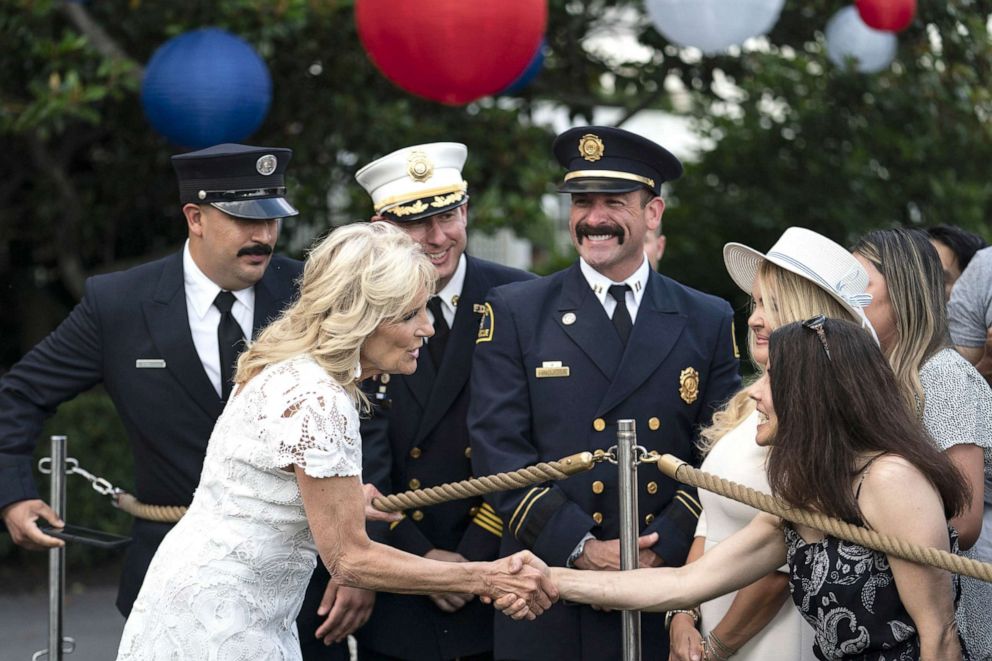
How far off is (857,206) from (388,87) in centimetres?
407

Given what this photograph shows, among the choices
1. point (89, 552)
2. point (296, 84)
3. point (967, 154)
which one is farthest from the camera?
point (967, 154)

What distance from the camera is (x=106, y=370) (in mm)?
4523

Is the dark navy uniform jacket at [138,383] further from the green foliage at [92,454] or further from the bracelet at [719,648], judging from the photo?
the green foliage at [92,454]

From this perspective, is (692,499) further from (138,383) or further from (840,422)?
(138,383)

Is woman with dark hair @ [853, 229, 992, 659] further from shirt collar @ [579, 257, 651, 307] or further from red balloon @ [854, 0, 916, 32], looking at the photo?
red balloon @ [854, 0, 916, 32]

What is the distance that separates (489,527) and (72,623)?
4.96 metres

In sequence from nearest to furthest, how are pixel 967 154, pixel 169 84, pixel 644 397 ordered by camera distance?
1. pixel 644 397
2. pixel 169 84
3. pixel 967 154

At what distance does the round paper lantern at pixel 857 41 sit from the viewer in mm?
8219

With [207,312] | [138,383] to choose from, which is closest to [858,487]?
[207,312]

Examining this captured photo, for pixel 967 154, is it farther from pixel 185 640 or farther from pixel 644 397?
pixel 185 640

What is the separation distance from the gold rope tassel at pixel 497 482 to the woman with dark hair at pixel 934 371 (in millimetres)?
922

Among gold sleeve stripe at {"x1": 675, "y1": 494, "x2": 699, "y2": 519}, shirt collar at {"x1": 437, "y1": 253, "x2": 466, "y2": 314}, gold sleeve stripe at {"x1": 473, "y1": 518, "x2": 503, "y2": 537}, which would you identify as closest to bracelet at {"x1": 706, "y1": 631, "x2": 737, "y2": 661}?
gold sleeve stripe at {"x1": 675, "y1": 494, "x2": 699, "y2": 519}

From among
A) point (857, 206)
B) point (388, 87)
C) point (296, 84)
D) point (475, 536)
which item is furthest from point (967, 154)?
point (475, 536)

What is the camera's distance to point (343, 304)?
3387 millimetres
